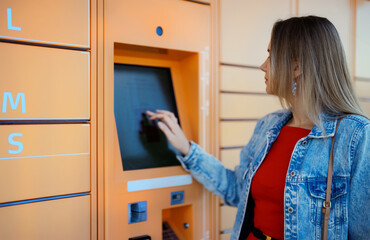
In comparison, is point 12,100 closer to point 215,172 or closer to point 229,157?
point 215,172

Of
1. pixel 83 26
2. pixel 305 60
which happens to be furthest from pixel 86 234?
pixel 305 60

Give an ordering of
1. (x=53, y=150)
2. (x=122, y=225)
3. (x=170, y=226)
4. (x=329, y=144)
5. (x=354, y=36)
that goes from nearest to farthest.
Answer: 1. (x=329, y=144)
2. (x=53, y=150)
3. (x=122, y=225)
4. (x=170, y=226)
5. (x=354, y=36)

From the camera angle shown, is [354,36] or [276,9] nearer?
[276,9]

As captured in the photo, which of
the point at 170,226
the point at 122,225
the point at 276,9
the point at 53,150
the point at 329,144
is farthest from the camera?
the point at 276,9

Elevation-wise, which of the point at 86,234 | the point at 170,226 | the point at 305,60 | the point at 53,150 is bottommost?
the point at 170,226

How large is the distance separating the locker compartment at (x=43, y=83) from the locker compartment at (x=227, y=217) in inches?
44.0

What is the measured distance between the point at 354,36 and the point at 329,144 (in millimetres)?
1896

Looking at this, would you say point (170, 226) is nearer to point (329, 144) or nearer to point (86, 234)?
point (86, 234)

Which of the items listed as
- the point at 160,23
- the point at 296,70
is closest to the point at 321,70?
the point at 296,70

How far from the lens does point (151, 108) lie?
5.55 feet

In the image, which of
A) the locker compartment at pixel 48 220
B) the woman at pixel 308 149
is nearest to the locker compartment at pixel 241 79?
the woman at pixel 308 149

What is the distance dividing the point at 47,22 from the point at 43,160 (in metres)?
0.66

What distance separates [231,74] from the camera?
194cm

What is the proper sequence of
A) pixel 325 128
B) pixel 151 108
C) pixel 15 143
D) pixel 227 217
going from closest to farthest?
pixel 325 128 → pixel 15 143 → pixel 151 108 → pixel 227 217
